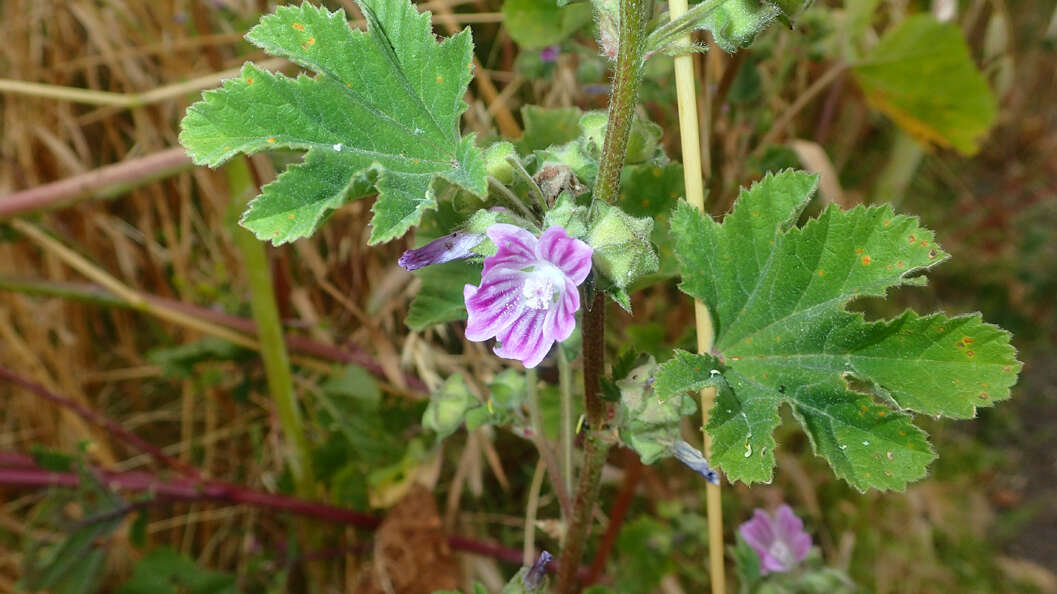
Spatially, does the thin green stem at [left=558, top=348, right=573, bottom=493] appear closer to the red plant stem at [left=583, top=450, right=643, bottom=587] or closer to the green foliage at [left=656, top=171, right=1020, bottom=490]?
the green foliage at [left=656, top=171, right=1020, bottom=490]

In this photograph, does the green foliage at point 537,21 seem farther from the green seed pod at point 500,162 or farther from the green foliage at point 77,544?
the green foliage at point 77,544

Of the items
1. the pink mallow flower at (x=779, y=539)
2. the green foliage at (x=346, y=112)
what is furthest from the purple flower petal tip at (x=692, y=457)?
the pink mallow flower at (x=779, y=539)

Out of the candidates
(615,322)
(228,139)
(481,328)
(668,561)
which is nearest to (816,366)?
(481,328)

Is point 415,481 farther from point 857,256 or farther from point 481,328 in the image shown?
point 857,256

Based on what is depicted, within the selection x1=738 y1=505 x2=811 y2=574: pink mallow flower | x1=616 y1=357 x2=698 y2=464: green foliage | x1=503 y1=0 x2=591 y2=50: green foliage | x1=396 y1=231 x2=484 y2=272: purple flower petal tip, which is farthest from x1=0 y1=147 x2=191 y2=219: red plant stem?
x1=738 y1=505 x2=811 y2=574: pink mallow flower

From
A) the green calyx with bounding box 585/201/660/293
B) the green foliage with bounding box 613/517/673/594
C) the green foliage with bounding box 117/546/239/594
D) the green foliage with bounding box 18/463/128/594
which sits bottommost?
the green foliage with bounding box 613/517/673/594

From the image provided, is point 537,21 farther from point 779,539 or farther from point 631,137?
point 779,539
